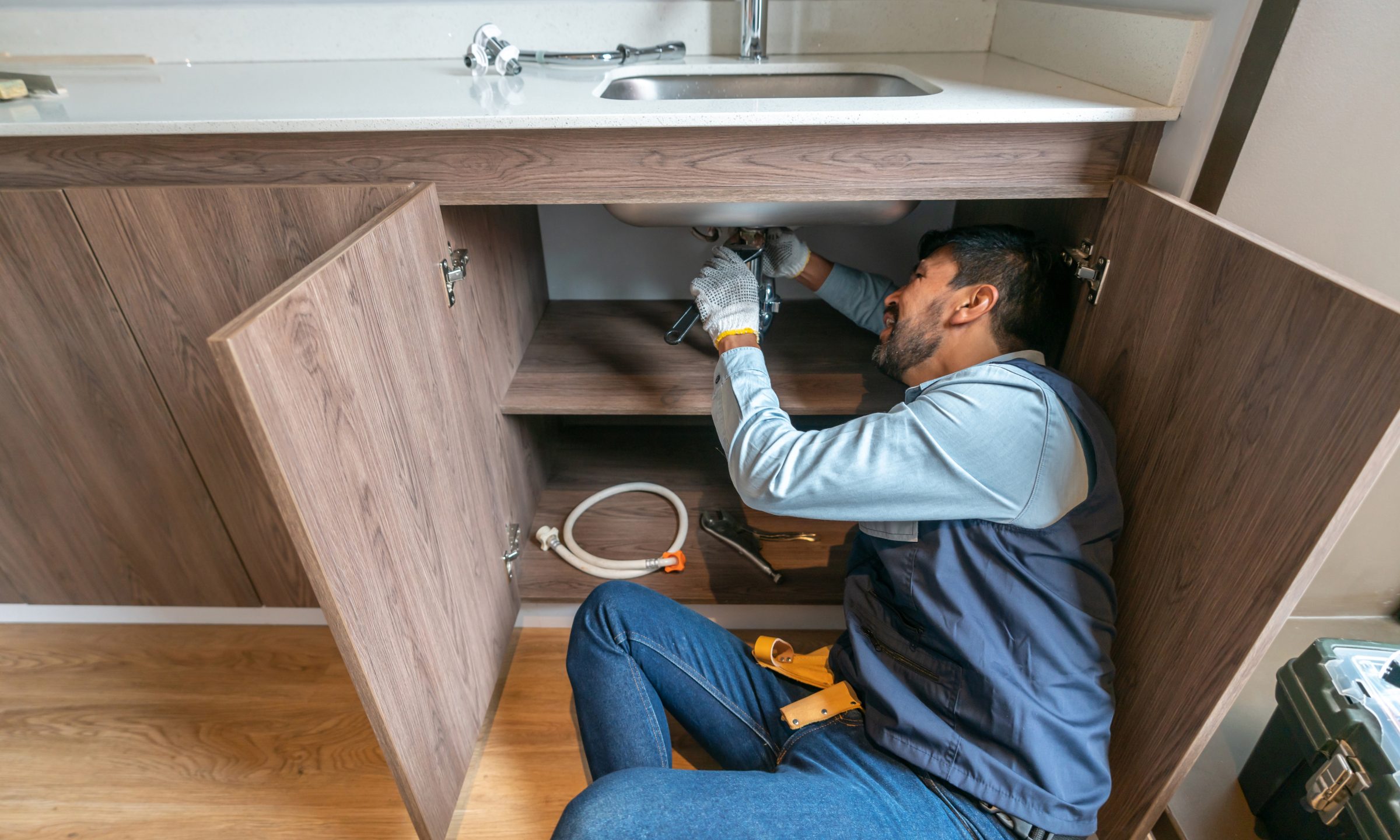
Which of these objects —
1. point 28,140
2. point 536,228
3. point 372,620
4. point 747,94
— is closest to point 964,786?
point 372,620

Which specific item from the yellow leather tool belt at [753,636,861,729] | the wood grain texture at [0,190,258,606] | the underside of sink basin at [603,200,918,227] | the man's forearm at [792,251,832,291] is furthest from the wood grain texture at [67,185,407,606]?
the yellow leather tool belt at [753,636,861,729]

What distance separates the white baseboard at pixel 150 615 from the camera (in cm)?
134

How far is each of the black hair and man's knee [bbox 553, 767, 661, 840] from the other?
2.20 ft

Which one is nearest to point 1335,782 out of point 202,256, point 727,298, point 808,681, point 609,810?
point 808,681

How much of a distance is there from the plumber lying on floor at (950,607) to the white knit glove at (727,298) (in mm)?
116

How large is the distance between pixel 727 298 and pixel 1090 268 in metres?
0.48

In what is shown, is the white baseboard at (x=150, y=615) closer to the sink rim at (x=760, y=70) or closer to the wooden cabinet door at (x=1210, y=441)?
the sink rim at (x=760, y=70)

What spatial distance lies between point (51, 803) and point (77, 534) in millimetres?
407

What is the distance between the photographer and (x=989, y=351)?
0.89m

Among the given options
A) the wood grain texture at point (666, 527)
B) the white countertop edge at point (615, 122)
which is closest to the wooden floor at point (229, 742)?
the wood grain texture at point (666, 527)

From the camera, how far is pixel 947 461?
713mm

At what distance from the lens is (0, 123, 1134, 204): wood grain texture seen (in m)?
0.87

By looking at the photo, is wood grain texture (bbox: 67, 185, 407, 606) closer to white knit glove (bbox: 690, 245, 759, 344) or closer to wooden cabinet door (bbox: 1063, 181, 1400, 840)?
white knit glove (bbox: 690, 245, 759, 344)

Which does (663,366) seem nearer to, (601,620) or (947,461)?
(601,620)
